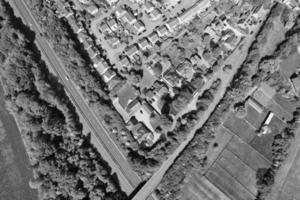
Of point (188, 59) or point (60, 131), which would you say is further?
point (188, 59)

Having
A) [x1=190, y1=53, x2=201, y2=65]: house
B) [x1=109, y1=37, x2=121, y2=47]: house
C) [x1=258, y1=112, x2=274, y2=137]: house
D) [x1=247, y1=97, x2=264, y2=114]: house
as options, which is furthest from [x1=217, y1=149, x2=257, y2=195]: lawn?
[x1=109, y1=37, x2=121, y2=47]: house

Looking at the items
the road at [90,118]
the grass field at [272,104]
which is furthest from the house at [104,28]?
the grass field at [272,104]

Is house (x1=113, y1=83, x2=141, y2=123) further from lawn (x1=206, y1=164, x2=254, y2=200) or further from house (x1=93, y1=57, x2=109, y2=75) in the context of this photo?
lawn (x1=206, y1=164, x2=254, y2=200)

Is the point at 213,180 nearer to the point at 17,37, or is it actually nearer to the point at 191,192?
the point at 191,192

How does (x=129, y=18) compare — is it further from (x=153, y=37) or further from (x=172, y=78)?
(x=172, y=78)

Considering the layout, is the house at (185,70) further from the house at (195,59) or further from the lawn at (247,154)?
the lawn at (247,154)

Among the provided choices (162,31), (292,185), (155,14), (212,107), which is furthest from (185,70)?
(292,185)

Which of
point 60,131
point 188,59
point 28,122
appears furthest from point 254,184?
point 28,122
